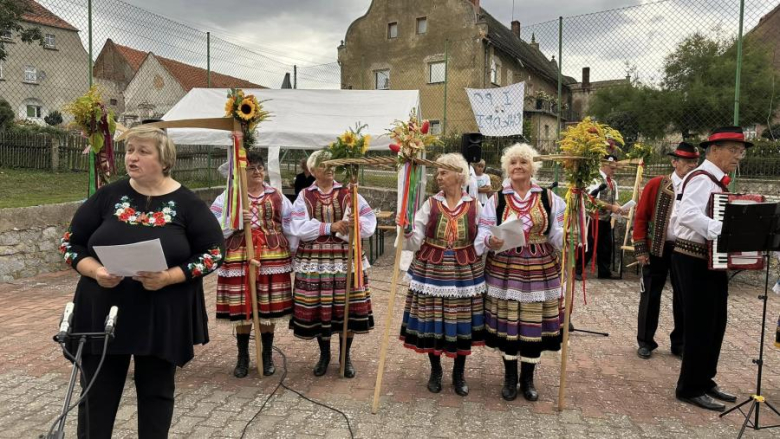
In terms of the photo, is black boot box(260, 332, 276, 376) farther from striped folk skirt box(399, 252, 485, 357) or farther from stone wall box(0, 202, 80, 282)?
stone wall box(0, 202, 80, 282)

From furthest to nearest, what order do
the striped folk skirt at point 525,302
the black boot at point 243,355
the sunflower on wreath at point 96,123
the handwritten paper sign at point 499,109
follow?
1. the handwritten paper sign at point 499,109
2. the sunflower on wreath at point 96,123
3. the black boot at point 243,355
4. the striped folk skirt at point 525,302

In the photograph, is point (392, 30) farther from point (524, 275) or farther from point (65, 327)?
point (65, 327)

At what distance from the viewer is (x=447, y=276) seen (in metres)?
4.08

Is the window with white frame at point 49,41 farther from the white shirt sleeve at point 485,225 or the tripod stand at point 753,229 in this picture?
the tripod stand at point 753,229

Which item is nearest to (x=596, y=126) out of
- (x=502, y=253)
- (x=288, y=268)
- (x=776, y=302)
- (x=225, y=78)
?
(x=502, y=253)

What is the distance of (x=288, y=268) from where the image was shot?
15.2 ft

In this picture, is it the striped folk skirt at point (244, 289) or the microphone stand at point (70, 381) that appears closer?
the microphone stand at point (70, 381)

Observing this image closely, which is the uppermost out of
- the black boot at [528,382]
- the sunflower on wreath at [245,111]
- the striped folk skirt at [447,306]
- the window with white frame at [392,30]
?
the window with white frame at [392,30]

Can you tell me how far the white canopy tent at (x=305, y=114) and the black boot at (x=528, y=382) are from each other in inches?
240

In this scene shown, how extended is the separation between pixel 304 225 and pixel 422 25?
1058 inches

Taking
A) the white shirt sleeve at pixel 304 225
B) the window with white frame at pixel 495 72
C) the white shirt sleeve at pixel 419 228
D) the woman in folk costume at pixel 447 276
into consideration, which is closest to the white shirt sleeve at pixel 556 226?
the woman in folk costume at pixel 447 276

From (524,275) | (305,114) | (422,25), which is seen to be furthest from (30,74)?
(422,25)

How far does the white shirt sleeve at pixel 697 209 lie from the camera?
149 inches

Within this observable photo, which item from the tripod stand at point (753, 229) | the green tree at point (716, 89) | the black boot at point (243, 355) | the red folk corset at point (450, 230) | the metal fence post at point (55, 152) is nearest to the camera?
the tripod stand at point (753, 229)
